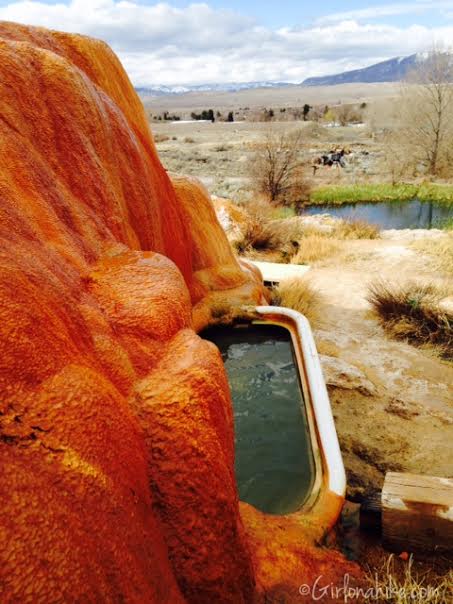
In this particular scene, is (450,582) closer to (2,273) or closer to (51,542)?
(51,542)

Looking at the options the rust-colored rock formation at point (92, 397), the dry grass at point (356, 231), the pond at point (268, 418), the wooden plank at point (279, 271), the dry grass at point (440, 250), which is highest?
the rust-colored rock formation at point (92, 397)

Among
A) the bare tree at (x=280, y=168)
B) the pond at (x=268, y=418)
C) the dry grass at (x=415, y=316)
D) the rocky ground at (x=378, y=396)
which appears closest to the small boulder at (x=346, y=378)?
the rocky ground at (x=378, y=396)

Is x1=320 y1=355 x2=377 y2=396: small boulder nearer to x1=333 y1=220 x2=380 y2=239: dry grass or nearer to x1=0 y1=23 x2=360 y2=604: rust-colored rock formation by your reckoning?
x1=0 y1=23 x2=360 y2=604: rust-colored rock formation

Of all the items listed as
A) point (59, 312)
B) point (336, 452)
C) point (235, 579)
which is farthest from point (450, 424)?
point (59, 312)

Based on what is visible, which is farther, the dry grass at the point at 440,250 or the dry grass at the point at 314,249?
the dry grass at the point at 314,249

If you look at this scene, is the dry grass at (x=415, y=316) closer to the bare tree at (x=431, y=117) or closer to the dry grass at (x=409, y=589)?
the dry grass at (x=409, y=589)

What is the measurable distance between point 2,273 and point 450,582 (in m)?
2.43

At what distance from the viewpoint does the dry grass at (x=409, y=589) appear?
7.34 feet

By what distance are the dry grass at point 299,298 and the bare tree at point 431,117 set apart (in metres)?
18.1

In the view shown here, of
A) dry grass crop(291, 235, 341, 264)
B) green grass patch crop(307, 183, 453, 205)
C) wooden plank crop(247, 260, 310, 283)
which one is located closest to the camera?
wooden plank crop(247, 260, 310, 283)

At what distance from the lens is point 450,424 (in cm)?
435

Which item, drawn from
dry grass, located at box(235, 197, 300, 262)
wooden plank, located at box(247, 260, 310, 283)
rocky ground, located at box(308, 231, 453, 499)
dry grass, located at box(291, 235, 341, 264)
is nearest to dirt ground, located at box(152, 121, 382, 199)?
dry grass, located at box(235, 197, 300, 262)

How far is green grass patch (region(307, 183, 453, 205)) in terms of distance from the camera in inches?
698

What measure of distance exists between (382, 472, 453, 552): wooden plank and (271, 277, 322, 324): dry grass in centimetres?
394
